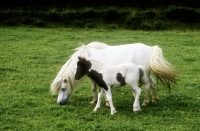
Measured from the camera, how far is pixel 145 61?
9.55 metres

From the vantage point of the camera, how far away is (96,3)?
31.3m

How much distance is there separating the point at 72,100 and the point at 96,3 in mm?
22069

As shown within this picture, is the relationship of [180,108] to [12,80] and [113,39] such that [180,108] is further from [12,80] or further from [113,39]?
[113,39]

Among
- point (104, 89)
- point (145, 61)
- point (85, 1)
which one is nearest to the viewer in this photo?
point (104, 89)

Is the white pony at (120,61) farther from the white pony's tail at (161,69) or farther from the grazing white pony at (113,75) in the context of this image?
the grazing white pony at (113,75)

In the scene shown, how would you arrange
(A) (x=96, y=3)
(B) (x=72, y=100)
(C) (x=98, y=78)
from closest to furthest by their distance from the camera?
(C) (x=98, y=78)
(B) (x=72, y=100)
(A) (x=96, y=3)

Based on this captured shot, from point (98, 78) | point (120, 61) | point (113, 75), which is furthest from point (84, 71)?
point (120, 61)

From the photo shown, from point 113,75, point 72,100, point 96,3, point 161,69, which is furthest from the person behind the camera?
point 96,3

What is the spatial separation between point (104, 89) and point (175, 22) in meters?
20.3

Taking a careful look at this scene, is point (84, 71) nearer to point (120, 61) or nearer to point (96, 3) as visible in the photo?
point (120, 61)

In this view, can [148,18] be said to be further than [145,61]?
Yes

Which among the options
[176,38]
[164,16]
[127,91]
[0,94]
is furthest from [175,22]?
[0,94]

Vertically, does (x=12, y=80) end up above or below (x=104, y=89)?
below

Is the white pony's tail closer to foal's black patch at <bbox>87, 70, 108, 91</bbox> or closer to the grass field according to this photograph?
the grass field
